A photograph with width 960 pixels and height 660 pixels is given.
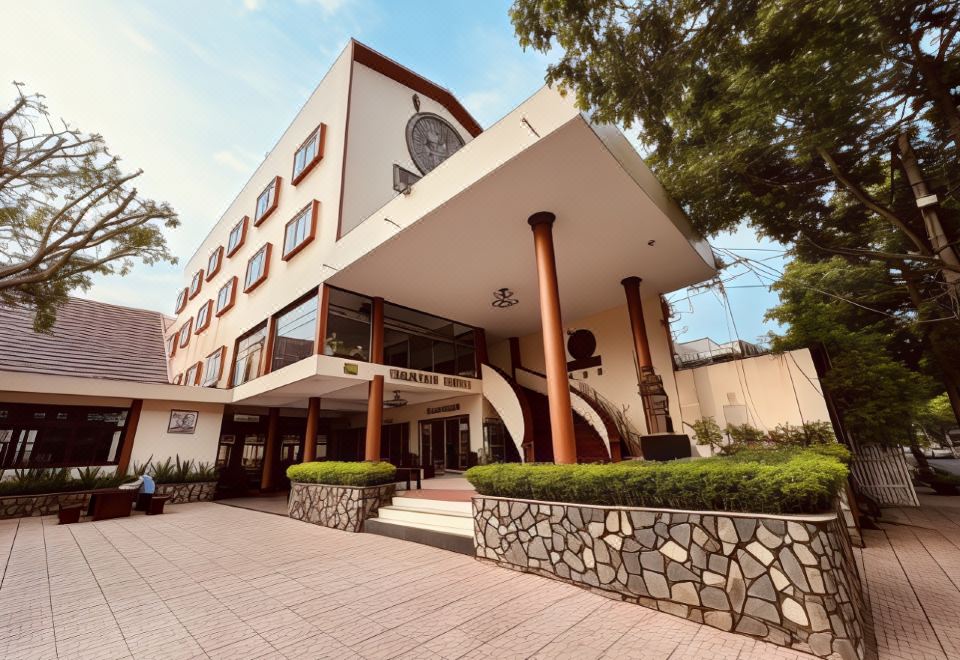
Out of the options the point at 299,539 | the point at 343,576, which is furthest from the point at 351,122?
the point at 343,576

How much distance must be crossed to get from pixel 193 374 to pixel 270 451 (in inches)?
301

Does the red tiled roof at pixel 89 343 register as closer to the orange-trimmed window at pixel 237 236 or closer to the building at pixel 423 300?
the building at pixel 423 300

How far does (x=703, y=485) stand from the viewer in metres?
3.65

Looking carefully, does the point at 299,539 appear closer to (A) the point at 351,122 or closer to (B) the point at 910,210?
(A) the point at 351,122

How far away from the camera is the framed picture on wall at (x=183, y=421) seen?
13.3 m

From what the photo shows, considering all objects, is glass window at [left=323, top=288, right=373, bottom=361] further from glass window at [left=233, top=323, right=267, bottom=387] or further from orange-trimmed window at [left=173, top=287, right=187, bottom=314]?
orange-trimmed window at [left=173, top=287, right=187, bottom=314]

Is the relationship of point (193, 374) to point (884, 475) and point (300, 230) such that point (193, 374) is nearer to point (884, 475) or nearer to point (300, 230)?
point (300, 230)

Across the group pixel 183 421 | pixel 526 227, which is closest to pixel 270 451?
pixel 183 421

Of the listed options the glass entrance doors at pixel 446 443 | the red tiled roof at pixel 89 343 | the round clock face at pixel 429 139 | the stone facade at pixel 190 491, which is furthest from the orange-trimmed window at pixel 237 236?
the glass entrance doors at pixel 446 443

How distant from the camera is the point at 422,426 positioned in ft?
53.1

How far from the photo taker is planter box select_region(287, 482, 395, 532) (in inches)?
309

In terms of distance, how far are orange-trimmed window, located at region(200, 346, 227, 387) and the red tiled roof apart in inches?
78.1

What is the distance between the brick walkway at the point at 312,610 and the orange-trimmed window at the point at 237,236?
14448mm

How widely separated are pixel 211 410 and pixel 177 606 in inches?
485
